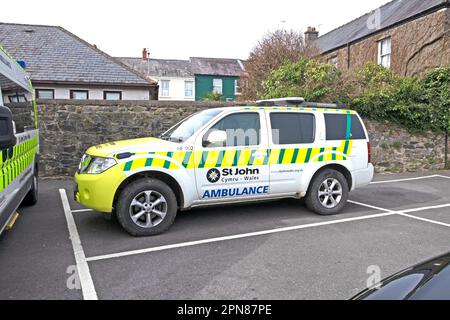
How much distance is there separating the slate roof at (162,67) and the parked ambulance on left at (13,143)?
1301 inches

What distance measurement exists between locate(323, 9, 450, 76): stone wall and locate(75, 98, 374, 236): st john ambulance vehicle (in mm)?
8210

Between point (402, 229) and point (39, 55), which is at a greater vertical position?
point (39, 55)

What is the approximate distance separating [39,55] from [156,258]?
1675cm

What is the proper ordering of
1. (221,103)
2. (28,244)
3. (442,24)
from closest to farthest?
(28,244) → (221,103) → (442,24)

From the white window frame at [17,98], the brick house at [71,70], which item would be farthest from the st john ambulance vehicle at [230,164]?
the brick house at [71,70]

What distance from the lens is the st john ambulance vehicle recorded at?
4957mm

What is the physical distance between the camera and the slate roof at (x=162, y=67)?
39.2 metres

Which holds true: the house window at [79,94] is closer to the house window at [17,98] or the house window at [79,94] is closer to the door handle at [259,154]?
the house window at [17,98]

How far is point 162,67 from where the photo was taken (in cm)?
4031

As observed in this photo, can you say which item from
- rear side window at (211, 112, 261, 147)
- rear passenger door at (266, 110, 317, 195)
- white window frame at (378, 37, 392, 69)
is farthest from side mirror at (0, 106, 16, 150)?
white window frame at (378, 37, 392, 69)

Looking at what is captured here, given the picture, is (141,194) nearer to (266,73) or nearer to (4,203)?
(4,203)

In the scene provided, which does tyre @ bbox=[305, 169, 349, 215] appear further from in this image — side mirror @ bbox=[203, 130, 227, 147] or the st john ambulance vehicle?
side mirror @ bbox=[203, 130, 227, 147]

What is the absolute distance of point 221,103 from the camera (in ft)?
35.5

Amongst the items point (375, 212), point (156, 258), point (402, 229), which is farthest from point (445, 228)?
point (156, 258)
